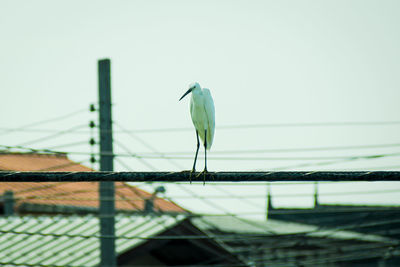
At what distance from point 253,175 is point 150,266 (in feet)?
34.3

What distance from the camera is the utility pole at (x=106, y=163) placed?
31.5ft

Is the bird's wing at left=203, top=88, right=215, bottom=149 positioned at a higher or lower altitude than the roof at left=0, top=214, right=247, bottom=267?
higher

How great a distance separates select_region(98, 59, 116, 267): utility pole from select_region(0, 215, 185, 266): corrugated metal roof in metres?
1.79

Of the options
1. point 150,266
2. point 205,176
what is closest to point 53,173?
point 205,176

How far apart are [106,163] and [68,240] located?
3.70m

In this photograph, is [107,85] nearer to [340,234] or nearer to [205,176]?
→ [205,176]

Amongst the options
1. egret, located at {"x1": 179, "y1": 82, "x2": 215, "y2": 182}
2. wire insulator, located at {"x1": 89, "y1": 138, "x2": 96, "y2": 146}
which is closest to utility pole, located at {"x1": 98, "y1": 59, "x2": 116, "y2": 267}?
wire insulator, located at {"x1": 89, "y1": 138, "x2": 96, "y2": 146}

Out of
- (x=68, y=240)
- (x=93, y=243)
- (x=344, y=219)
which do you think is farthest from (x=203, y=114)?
(x=344, y=219)

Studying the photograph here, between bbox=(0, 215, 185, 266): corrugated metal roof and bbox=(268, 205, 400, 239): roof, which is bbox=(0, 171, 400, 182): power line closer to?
bbox=(0, 215, 185, 266): corrugated metal roof

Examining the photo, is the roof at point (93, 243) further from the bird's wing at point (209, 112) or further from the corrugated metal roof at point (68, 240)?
the bird's wing at point (209, 112)

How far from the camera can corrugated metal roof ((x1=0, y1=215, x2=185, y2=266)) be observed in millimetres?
11805

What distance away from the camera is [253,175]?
14.7ft

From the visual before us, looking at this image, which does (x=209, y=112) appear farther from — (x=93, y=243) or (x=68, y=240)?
(x=68, y=240)

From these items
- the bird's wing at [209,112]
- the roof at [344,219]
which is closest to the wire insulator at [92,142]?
the bird's wing at [209,112]
